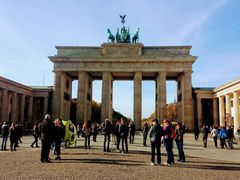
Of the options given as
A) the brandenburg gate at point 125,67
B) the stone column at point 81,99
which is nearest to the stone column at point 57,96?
the brandenburg gate at point 125,67

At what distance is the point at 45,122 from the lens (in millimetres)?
11633

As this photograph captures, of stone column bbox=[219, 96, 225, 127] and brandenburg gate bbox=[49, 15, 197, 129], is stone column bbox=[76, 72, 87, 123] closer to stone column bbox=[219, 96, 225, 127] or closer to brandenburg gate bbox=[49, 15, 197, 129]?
brandenburg gate bbox=[49, 15, 197, 129]

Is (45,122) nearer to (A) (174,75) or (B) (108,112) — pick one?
(B) (108,112)

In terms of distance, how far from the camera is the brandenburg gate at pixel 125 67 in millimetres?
52219

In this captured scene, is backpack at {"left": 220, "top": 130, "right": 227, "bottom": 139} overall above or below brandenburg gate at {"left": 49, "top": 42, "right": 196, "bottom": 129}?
below

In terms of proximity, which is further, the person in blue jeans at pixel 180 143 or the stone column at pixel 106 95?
the stone column at pixel 106 95

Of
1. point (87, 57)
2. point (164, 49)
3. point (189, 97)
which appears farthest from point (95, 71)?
point (189, 97)

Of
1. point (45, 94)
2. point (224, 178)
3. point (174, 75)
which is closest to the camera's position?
point (224, 178)

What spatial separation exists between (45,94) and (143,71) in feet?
69.4

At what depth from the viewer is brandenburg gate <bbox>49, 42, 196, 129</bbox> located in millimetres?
52219

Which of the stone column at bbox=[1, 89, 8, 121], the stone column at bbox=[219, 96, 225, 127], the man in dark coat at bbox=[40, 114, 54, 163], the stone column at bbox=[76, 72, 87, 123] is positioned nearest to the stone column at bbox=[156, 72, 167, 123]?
the stone column at bbox=[219, 96, 225, 127]

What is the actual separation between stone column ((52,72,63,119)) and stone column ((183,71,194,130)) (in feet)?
82.8

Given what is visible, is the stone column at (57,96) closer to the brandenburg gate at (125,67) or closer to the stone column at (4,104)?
the brandenburg gate at (125,67)

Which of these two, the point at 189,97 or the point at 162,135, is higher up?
the point at 189,97
